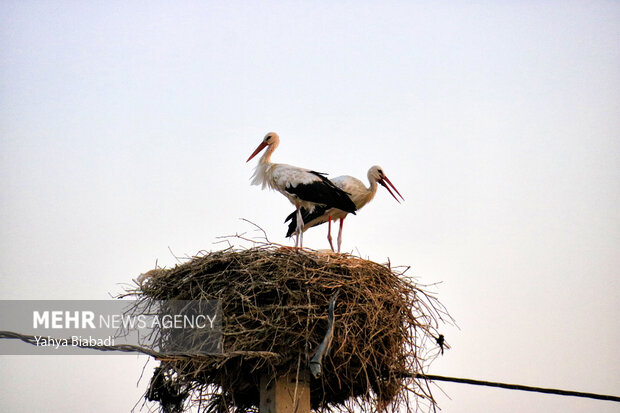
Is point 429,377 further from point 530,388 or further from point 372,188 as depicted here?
point 372,188

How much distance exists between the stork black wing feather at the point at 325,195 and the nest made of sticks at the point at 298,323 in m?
1.86

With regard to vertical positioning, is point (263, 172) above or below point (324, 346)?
above

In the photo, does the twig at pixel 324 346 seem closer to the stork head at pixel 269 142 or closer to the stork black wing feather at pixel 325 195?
the stork black wing feather at pixel 325 195

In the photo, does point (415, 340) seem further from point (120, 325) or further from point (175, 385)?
point (120, 325)

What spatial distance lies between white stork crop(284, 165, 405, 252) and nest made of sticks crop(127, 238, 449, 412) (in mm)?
2415

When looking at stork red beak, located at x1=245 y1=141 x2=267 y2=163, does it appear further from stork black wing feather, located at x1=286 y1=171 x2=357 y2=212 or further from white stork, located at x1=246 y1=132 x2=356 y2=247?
stork black wing feather, located at x1=286 y1=171 x2=357 y2=212

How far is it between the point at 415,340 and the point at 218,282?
1.38 m

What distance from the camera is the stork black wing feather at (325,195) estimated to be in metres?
7.24

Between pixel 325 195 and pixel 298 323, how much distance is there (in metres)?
2.59

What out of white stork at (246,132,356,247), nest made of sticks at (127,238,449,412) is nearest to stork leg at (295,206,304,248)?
white stork at (246,132,356,247)

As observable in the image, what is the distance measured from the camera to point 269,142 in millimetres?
8164

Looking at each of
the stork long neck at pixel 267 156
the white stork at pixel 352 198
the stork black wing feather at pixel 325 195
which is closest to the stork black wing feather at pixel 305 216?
the white stork at pixel 352 198

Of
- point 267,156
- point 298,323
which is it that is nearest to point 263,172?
point 267,156

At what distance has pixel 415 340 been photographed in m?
5.23
